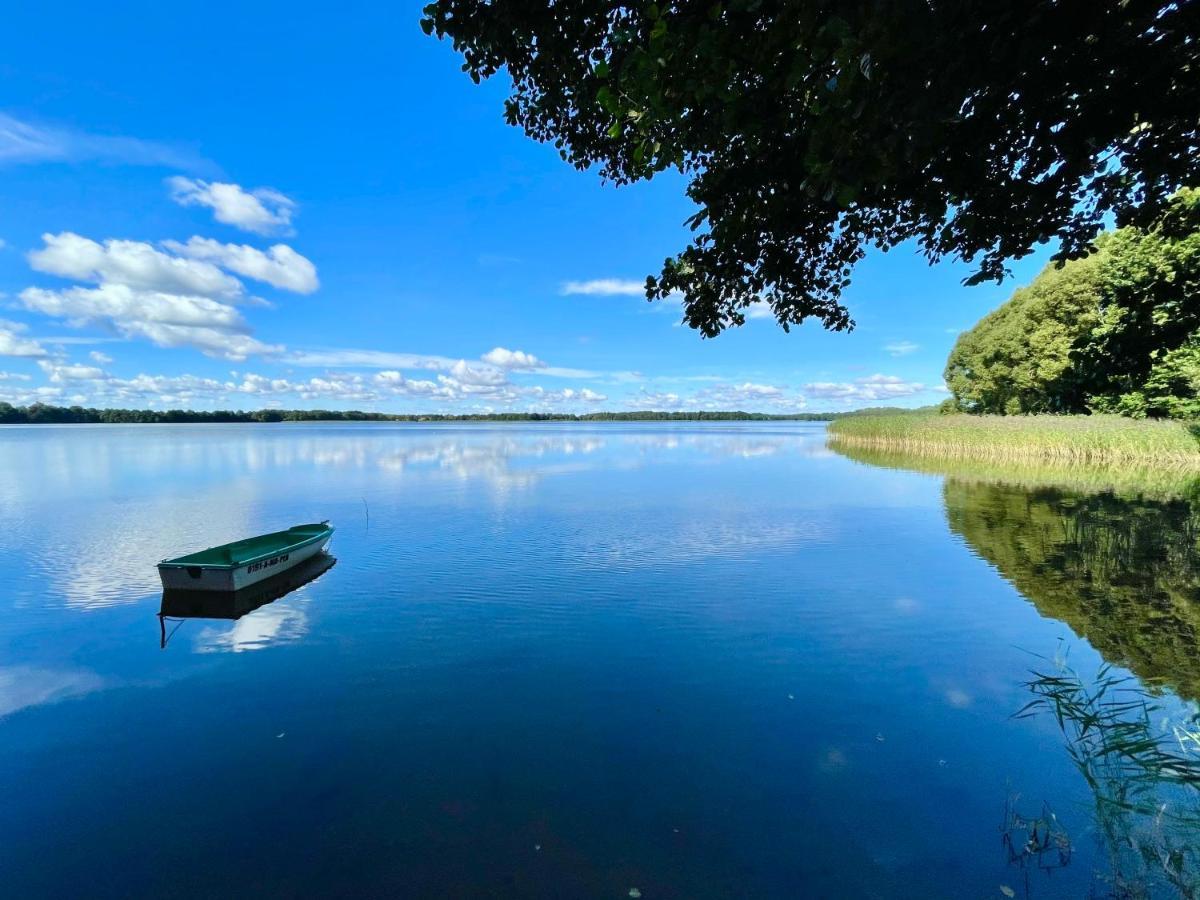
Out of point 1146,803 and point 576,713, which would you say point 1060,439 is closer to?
point 1146,803

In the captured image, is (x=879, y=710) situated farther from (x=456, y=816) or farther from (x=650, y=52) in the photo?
(x=650, y=52)

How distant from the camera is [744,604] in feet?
37.0

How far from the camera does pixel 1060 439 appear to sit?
35.6m

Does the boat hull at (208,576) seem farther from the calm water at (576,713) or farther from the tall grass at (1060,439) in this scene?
the tall grass at (1060,439)

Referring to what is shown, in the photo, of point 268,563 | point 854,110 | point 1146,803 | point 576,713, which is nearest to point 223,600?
point 268,563

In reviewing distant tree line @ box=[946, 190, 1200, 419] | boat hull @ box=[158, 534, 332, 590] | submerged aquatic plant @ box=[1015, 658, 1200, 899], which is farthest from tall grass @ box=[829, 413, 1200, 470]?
boat hull @ box=[158, 534, 332, 590]

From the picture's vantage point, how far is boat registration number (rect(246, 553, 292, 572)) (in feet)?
40.9

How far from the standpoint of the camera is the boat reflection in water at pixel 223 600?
11.1 meters

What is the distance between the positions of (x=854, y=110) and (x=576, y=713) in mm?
6954

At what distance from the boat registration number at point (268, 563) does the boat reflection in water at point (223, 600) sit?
358 millimetres

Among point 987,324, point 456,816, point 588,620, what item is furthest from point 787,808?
point 987,324

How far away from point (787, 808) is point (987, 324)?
241ft

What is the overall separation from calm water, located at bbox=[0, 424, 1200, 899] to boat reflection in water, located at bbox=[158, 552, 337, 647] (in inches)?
12.8

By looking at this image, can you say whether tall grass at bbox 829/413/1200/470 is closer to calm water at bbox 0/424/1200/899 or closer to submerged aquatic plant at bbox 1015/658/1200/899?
calm water at bbox 0/424/1200/899
